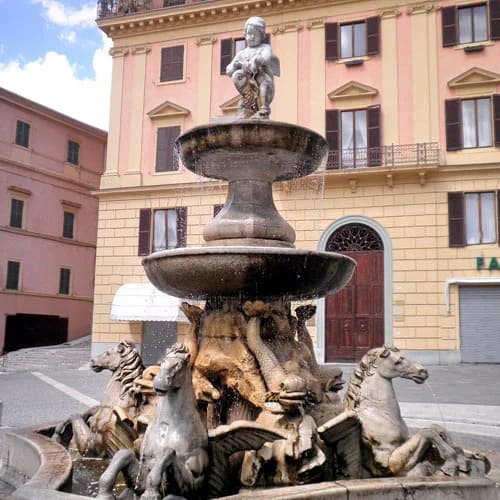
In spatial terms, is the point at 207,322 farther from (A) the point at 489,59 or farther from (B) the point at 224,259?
(A) the point at 489,59

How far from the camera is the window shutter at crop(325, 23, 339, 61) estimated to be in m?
22.5

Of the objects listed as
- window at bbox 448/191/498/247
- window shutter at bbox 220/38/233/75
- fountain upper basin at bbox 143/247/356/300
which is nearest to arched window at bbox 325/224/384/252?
window at bbox 448/191/498/247

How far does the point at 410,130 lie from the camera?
2128 cm

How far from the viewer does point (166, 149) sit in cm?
2422

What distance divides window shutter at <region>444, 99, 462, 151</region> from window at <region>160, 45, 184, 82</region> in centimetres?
1060

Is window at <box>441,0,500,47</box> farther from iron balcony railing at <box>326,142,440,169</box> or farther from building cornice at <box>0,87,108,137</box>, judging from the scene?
building cornice at <box>0,87,108,137</box>

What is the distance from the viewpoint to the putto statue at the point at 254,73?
6.77 metres

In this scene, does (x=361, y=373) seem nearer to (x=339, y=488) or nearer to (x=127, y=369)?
(x=339, y=488)

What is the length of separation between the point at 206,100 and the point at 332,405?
66.7 ft

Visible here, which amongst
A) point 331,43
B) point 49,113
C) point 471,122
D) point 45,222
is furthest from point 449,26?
point 45,222

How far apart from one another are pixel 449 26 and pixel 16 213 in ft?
70.2

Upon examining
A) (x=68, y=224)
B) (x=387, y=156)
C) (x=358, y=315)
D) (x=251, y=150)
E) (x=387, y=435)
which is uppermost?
(x=387, y=156)

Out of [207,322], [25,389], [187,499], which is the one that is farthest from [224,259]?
[25,389]

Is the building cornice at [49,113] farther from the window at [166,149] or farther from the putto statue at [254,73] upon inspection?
the putto statue at [254,73]
